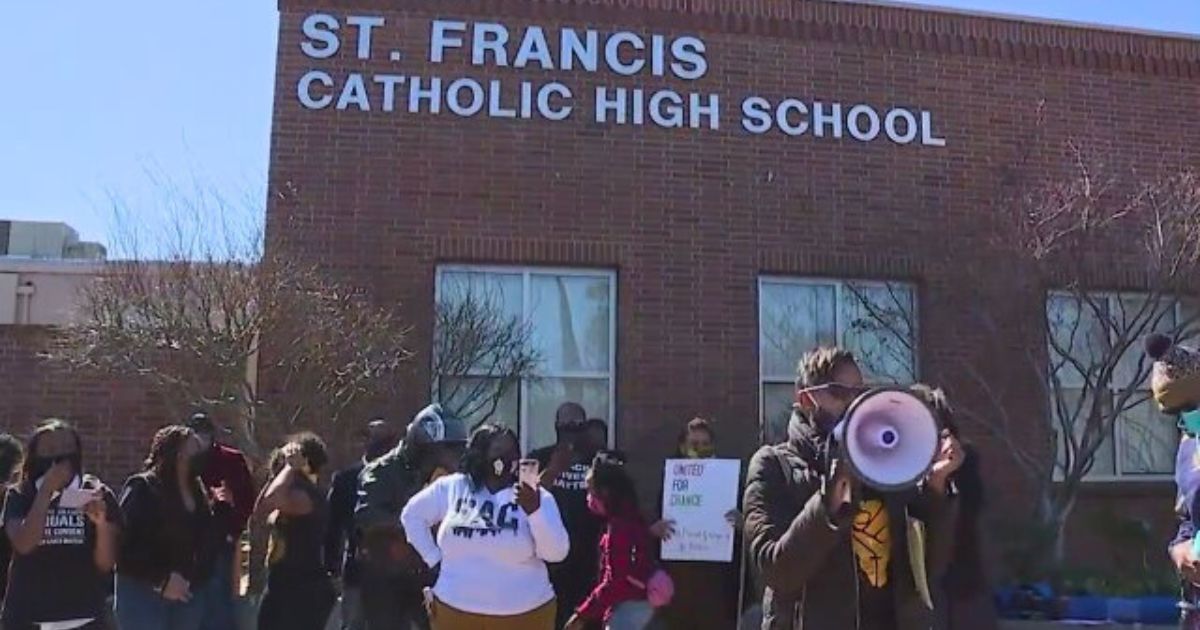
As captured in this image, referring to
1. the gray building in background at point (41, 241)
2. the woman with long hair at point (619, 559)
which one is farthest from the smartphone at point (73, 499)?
the gray building in background at point (41, 241)

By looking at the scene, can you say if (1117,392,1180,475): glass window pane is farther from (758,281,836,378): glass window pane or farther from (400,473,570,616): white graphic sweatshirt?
(400,473,570,616): white graphic sweatshirt

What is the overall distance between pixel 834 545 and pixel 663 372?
830cm

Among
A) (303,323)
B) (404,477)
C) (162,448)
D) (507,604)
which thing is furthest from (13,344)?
(507,604)

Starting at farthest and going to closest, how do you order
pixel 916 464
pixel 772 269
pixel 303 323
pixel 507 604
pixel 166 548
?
pixel 772 269 < pixel 303 323 < pixel 166 548 < pixel 507 604 < pixel 916 464

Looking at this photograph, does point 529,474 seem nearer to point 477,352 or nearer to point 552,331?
point 477,352

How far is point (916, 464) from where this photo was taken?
125 inches

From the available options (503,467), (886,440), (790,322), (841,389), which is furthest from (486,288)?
(886,440)

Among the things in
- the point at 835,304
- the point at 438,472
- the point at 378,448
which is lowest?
the point at 438,472

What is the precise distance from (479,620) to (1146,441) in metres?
9.77

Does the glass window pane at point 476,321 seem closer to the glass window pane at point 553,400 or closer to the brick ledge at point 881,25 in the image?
the glass window pane at point 553,400

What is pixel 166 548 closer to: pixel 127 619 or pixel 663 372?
pixel 127 619

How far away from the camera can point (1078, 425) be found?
38.9 ft

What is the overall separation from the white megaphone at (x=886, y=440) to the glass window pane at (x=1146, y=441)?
10409 millimetres

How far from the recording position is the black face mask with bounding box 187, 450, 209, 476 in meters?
6.57
